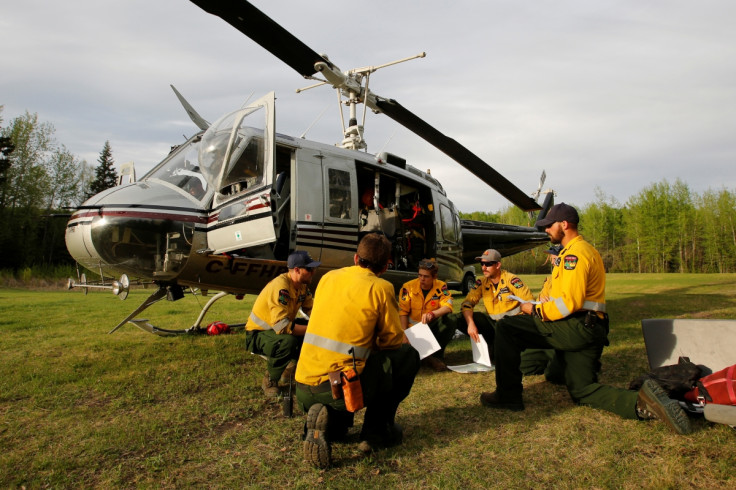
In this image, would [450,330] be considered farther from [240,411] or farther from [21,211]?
[21,211]

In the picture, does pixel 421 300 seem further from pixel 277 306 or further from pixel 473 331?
pixel 277 306

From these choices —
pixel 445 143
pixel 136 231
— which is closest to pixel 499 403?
pixel 136 231

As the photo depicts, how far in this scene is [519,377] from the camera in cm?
394

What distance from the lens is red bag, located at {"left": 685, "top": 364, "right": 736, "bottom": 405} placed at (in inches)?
121

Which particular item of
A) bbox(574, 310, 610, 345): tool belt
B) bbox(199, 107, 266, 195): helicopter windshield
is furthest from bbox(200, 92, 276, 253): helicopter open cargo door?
bbox(574, 310, 610, 345): tool belt

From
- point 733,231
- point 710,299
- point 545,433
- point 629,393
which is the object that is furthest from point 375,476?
point 733,231

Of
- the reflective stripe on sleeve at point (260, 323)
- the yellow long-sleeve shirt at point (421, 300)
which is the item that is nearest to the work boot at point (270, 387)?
the reflective stripe on sleeve at point (260, 323)

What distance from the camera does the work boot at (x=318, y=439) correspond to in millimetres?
2799

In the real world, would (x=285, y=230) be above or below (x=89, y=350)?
above

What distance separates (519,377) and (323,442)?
1.96 meters

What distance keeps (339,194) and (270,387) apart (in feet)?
9.72

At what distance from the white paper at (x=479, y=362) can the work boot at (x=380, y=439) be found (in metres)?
2.10

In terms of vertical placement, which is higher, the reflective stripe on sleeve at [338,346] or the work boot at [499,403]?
the reflective stripe on sleeve at [338,346]

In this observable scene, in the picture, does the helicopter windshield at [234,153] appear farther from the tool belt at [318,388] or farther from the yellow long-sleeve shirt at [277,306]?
the tool belt at [318,388]
